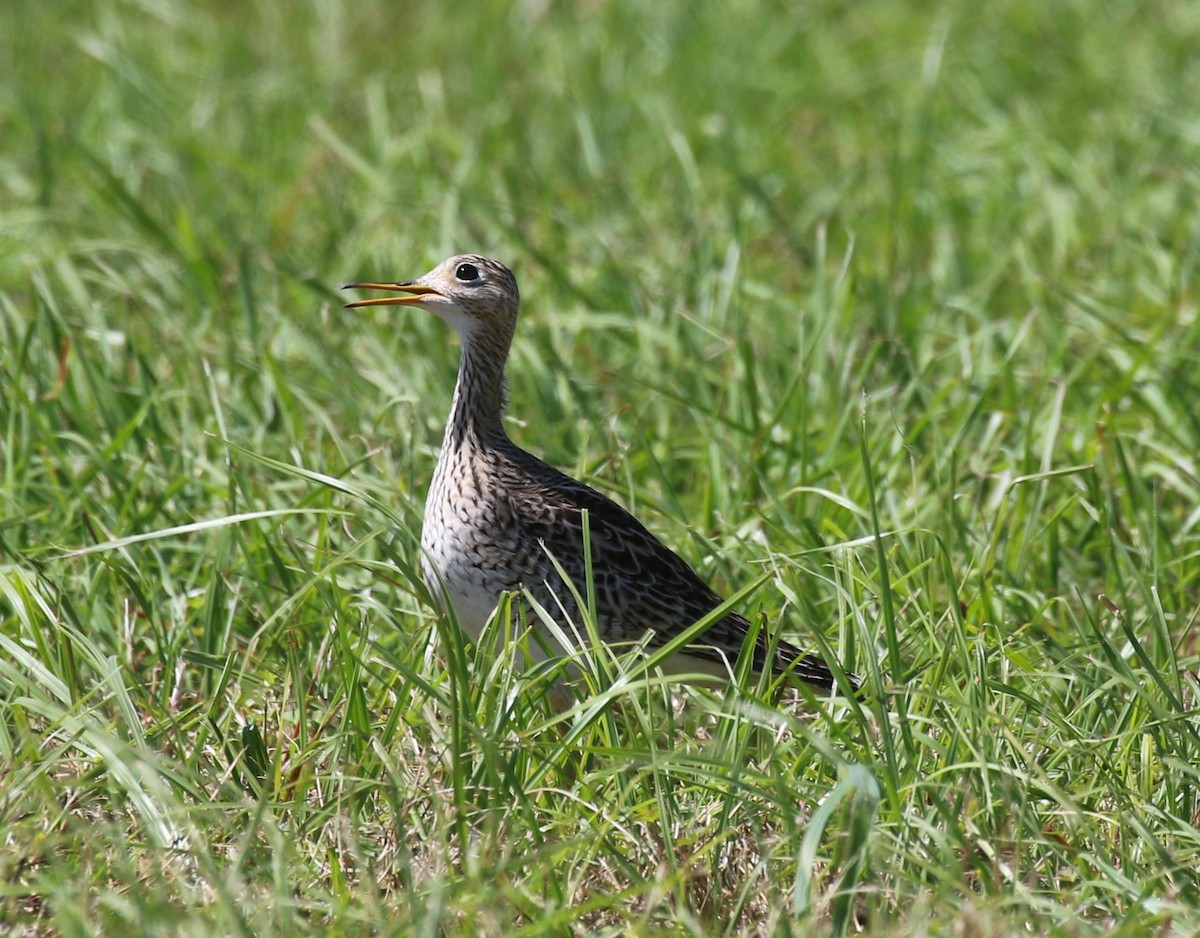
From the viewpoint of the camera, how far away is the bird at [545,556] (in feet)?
17.8

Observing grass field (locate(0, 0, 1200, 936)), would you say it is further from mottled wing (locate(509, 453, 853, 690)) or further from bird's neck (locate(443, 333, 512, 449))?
bird's neck (locate(443, 333, 512, 449))

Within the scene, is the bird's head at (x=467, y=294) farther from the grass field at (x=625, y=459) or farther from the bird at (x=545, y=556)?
the grass field at (x=625, y=459)

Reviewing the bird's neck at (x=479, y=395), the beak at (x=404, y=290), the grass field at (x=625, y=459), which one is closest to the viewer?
the grass field at (x=625, y=459)

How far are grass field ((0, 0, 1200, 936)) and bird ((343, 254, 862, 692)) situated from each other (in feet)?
0.65

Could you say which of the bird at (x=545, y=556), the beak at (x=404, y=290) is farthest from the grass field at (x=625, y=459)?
the beak at (x=404, y=290)

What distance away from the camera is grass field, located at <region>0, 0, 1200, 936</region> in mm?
4395

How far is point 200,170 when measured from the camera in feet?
34.3

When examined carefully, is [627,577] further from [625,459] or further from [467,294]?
[467,294]

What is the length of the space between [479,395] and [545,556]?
703 mm

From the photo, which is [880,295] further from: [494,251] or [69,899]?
[69,899]

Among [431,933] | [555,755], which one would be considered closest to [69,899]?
[431,933]

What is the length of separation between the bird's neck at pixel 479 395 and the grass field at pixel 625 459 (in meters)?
0.37

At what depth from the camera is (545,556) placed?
5.46 metres

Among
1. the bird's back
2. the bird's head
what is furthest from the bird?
the bird's head
